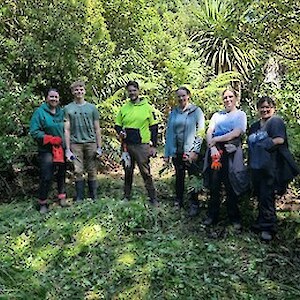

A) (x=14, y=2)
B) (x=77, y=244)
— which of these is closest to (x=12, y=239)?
(x=77, y=244)

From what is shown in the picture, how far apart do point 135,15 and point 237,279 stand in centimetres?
713

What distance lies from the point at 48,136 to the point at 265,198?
294cm

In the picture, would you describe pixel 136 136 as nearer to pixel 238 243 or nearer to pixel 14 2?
pixel 238 243

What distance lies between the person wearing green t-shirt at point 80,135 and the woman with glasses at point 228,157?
1.69m

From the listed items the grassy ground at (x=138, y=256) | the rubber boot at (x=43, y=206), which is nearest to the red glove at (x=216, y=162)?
the grassy ground at (x=138, y=256)

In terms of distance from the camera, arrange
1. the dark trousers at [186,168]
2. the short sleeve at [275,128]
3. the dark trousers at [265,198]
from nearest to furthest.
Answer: the short sleeve at [275,128] < the dark trousers at [265,198] < the dark trousers at [186,168]

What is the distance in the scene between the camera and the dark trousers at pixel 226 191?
5285 mm

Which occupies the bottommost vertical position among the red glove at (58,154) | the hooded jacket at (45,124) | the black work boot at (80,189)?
the black work boot at (80,189)

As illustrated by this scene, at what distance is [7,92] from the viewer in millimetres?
7184

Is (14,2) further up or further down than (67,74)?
further up

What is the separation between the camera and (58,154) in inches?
244

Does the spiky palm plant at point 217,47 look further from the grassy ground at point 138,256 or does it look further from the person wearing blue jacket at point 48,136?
the grassy ground at point 138,256

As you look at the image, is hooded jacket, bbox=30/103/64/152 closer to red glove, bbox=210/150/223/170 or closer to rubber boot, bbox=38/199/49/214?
rubber boot, bbox=38/199/49/214

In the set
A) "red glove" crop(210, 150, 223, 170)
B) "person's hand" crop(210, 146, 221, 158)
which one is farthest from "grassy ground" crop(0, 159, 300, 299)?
"person's hand" crop(210, 146, 221, 158)
